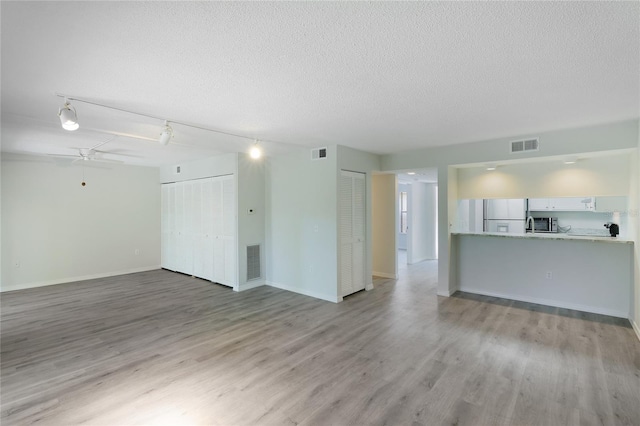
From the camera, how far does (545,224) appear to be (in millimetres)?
5711

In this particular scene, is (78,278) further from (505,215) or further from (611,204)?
(611,204)

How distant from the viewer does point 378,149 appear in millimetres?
5301

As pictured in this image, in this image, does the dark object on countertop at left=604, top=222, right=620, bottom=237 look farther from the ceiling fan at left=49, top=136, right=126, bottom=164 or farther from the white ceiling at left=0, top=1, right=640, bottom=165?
the ceiling fan at left=49, top=136, right=126, bottom=164

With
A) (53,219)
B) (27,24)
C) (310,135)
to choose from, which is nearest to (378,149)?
(310,135)

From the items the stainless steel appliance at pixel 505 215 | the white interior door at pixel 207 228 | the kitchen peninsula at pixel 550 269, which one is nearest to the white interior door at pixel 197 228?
the white interior door at pixel 207 228

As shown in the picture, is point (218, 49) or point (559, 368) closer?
point (218, 49)

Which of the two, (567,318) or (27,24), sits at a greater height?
(27,24)

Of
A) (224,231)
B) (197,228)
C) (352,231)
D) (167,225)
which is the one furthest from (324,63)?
(167,225)

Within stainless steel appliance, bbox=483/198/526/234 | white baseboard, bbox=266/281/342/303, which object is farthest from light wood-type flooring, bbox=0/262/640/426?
stainless steel appliance, bbox=483/198/526/234

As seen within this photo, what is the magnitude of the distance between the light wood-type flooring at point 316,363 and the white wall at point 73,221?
1410 mm

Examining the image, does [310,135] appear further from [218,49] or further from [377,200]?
[377,200]

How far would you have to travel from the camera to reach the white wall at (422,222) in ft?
26.9

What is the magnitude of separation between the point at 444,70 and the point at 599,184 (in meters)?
3.82

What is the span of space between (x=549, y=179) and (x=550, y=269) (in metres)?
1.43
